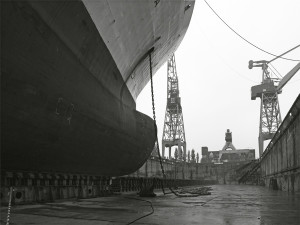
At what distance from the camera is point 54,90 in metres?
5.80

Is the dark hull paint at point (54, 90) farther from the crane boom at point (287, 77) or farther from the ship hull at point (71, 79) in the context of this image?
the crane boom at point (287, 77)

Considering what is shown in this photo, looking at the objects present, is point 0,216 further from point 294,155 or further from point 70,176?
point 294,155

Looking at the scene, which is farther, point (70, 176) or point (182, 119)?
point (182, 119)

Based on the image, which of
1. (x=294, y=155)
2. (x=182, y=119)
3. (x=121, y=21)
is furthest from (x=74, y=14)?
(x=182, y=119)

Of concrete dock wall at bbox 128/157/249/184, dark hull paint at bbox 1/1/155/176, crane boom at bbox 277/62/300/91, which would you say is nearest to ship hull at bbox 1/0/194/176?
dark hull paint at bbox 1/1/155/176

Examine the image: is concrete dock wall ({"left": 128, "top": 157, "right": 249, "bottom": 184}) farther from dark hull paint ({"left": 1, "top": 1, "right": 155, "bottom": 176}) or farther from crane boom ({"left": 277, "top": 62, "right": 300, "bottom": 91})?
dark hull paint ({"left": 1, "top": 1, "right": 155, "bottom": 176})

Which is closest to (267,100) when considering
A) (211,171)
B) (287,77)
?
(287,77)

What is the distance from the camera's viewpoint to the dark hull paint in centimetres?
494

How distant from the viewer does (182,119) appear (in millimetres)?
64375

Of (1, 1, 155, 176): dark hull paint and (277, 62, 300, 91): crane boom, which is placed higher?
(277, 62, 300, 91): crane boom

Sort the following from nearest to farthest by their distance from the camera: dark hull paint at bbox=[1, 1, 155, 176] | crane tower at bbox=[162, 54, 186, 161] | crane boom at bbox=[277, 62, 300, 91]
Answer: dark hull paint at bbox=[1, 1, 155, 176] → crane boom at bbox=[277, 62, 300, 91] → crane tower at bbox=[162, 54, 186, 161]

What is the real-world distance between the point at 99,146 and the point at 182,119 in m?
56.5

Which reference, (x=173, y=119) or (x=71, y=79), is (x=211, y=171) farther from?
(x=71, y=79)

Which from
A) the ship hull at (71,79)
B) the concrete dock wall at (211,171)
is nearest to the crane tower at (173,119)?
→ the concrete dock wall at (211,171)
